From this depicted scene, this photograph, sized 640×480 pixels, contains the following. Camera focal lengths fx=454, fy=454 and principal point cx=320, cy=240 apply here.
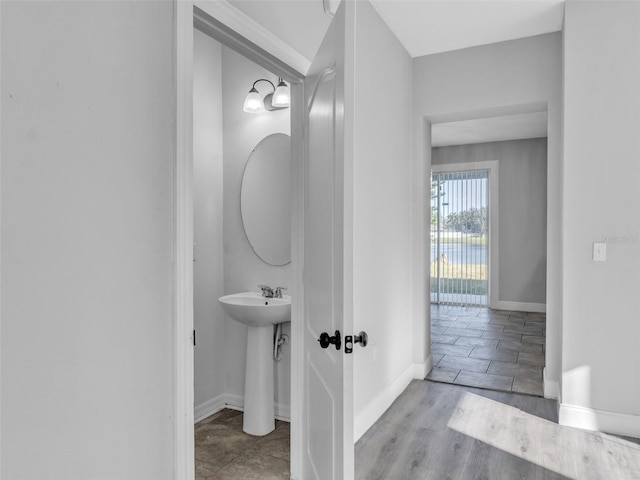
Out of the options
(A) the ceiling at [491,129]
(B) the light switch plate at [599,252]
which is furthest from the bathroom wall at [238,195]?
(A) the ceiling at [491,129]

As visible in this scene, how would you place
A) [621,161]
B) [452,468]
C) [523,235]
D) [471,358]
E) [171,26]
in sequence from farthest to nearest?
[523,235], [471,358], [621,161], [452,468], [171,26]

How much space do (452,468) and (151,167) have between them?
211 centimetres

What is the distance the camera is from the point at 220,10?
1.72 metres

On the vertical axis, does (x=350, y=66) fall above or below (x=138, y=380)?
above

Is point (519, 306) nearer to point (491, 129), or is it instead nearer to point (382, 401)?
point (491, 129)

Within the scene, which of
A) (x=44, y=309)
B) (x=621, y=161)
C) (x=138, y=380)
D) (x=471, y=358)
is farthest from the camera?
(x=471, y=358)

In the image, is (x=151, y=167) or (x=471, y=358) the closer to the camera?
(x=151, y=167)

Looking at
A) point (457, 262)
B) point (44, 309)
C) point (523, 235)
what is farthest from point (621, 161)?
point (457, 262)

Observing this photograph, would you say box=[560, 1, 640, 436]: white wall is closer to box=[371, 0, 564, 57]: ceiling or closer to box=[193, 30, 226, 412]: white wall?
box=[371, 0, 564, 57]: ceiling

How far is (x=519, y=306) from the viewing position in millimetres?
7074

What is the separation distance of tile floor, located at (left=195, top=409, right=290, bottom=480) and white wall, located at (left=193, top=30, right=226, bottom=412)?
0.82 feet

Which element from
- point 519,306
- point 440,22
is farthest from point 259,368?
point 519,306

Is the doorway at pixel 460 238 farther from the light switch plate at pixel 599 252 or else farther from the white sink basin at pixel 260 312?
the white sink basin at pixel 260 312

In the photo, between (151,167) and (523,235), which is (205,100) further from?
(523,235)
